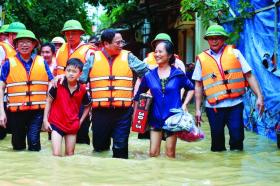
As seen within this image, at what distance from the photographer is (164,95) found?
6.73m

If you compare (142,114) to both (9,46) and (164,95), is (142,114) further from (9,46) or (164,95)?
(9,46)

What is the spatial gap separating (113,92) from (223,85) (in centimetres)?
161

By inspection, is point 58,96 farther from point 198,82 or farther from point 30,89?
point 198,82

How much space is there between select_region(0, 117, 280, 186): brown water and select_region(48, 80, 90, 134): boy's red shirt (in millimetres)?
390

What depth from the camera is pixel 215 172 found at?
5.77 meters

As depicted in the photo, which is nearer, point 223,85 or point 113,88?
point 113,88

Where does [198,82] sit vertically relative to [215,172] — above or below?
above

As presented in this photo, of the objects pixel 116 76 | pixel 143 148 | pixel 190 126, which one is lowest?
pixel 143 148

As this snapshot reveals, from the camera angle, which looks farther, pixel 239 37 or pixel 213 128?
pixel 239 37

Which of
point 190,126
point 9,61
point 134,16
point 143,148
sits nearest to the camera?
point 190,126

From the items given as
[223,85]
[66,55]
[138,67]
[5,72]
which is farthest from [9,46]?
[223,85]

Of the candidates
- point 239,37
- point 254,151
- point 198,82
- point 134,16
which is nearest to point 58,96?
point 198,82

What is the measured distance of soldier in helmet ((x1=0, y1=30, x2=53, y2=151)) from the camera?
709 centimetres

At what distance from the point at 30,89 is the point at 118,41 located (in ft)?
4.41
